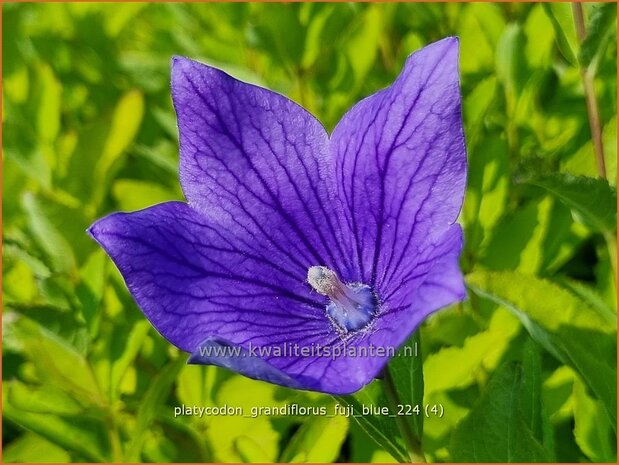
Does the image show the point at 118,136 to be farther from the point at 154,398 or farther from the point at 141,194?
the point at 154,398

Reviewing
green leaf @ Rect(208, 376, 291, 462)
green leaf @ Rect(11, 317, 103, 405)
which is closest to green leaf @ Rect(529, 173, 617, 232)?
Result: green leaf @ Rect(208, 376, 291, 462)

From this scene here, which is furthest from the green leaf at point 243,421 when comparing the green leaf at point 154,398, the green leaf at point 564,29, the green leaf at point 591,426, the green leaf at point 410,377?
the green leaf at point 564,29

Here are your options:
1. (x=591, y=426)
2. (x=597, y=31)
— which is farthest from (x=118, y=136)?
(x=591, y=426)

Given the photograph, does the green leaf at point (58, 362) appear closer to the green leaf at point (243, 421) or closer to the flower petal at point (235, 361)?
the green leaf at point (243, 421)

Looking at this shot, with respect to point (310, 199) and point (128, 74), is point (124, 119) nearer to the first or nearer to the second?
point (128, 74)

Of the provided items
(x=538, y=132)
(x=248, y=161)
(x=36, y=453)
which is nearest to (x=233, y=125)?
(x=248, y=161)
